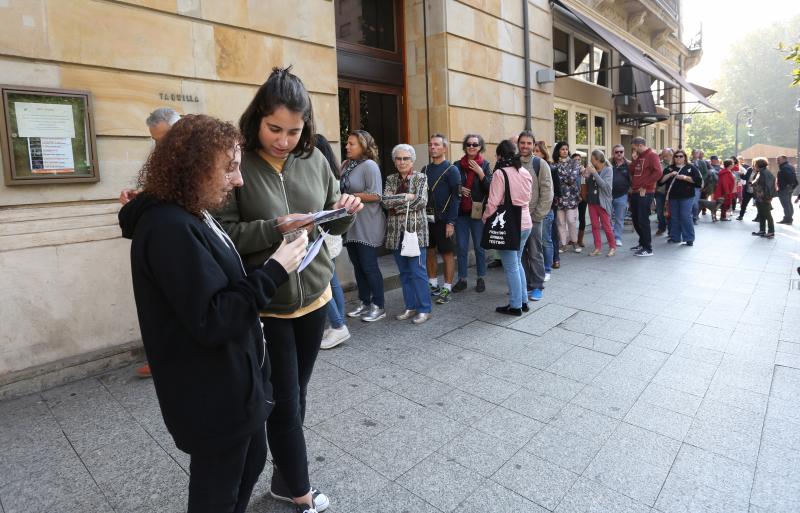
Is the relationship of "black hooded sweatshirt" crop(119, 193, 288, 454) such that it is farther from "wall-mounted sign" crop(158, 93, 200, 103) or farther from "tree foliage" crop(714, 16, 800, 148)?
"tree foliage" crop(714, 16, 800, 148)

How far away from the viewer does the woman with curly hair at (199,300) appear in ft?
4.58

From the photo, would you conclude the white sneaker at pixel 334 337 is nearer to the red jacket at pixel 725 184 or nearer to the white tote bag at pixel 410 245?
the white tote bag at pixel 410 245

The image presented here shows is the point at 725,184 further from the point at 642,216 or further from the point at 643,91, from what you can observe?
the point at 642,216

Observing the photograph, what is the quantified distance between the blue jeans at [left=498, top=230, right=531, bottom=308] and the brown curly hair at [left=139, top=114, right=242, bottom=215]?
13.3 feet

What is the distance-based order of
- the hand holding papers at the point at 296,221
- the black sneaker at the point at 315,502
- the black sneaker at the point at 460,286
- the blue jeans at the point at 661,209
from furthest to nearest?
1. the blue jeans at the point at 661,209
2. the black sneaker at the point at 460,286
3. the black sneaker at the point at 315,502
4. the hand holding papers at the point at 296,221

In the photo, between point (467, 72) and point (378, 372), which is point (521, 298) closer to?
point (378, 372)

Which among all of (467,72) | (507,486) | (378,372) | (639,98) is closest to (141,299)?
(507,486)

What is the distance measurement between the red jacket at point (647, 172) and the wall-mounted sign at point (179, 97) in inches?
307

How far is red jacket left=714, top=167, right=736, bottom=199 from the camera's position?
46.1ft

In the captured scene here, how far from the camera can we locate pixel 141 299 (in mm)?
1457

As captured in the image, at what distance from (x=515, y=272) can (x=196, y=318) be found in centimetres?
430

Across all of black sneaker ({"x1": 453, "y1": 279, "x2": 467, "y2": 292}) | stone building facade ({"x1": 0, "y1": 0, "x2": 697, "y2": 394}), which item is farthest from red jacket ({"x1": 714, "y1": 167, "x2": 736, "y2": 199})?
black sneaker ({"x1": 453, "y1": 279, "x2": 467, "y2": 292})

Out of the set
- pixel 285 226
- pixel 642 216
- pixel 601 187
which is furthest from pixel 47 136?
pixel 642 216

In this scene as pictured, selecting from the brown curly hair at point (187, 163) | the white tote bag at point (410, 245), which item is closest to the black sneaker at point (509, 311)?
the white tote bag at point (410, 245)
